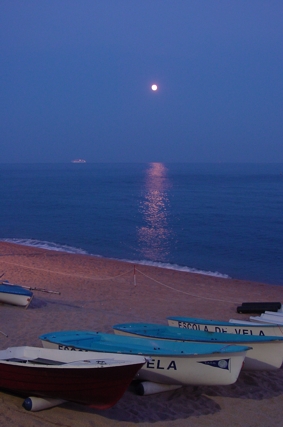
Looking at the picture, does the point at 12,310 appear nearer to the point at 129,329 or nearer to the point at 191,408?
the point at 129,329

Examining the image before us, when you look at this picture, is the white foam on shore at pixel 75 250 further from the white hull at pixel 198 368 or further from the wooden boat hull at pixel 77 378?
the wooden boat hull at pixel 77 378

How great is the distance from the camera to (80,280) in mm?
16406

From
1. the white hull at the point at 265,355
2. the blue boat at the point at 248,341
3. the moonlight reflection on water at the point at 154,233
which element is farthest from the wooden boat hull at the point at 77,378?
the moonlight reflection on water at the point at 154,233

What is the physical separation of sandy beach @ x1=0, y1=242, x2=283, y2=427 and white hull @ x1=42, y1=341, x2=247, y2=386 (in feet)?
1.39

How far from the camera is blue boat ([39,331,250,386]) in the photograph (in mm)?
6500

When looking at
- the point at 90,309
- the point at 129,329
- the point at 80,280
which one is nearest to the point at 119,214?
the point at 80,280

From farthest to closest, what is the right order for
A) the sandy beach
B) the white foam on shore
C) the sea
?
the sea < the white foam on shore < the sandy beach

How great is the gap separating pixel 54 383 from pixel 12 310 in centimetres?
569

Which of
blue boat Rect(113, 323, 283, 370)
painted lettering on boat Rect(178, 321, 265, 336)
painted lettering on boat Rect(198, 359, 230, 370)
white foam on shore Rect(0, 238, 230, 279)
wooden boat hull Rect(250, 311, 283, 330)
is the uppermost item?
painted lettering on boat Rect(198, 359, 230, 370)

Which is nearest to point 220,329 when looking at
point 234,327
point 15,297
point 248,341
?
point 234,327

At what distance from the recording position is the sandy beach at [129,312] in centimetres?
627

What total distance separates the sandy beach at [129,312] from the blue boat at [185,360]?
0.44 metres

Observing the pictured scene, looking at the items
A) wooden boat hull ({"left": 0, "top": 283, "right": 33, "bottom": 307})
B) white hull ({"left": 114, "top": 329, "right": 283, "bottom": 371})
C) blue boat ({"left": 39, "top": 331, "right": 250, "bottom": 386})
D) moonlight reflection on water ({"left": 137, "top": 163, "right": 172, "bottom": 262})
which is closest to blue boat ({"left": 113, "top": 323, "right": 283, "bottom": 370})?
white hull ({"left": 114, "top": 329, "right": 283, "bottom": 371})

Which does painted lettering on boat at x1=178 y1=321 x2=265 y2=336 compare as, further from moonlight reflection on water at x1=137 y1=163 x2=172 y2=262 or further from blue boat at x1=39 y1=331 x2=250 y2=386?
moonlight reflection on water at x1=137 y1=163 x2=172 y2=262
